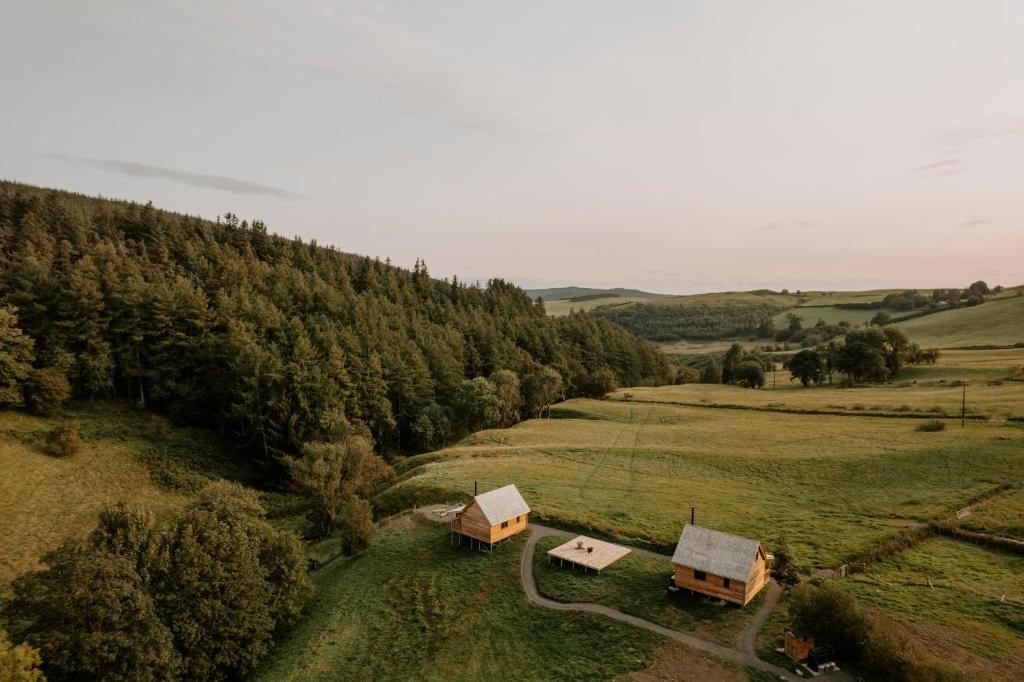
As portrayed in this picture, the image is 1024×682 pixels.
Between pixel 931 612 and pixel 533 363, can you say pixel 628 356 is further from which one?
pixel 931 612

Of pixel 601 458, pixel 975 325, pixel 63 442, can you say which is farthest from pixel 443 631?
pixel 975 325

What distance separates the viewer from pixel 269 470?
7131 centimetres

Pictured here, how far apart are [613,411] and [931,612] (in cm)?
6868

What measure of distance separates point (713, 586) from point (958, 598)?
609 inches

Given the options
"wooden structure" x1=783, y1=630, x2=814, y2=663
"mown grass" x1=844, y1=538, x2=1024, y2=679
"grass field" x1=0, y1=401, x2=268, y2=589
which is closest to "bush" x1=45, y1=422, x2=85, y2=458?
"grass field" x1=0, y1=401, x2=268, y2=589

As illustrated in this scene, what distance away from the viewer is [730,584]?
1304 inches

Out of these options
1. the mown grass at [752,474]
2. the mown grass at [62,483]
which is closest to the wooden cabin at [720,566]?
the mown grass at [752,474]

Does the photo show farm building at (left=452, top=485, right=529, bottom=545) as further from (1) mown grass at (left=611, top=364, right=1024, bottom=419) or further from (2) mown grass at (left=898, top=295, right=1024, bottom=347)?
(2) mown grass at (left=898, top=295, right=1024, bottom=347)

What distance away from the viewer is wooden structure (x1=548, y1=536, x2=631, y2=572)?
1535 inches

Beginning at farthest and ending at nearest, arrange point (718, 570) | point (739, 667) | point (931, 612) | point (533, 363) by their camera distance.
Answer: point (533, 363) < point (718, 570) < point (931, 612) < point (739, 667)

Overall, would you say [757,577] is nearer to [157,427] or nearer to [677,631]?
[677,631]

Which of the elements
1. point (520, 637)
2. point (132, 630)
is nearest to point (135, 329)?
point (132, 630)

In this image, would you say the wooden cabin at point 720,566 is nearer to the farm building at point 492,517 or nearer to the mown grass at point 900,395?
the farm building at point 492,517

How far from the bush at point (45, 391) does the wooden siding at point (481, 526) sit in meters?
55.2
